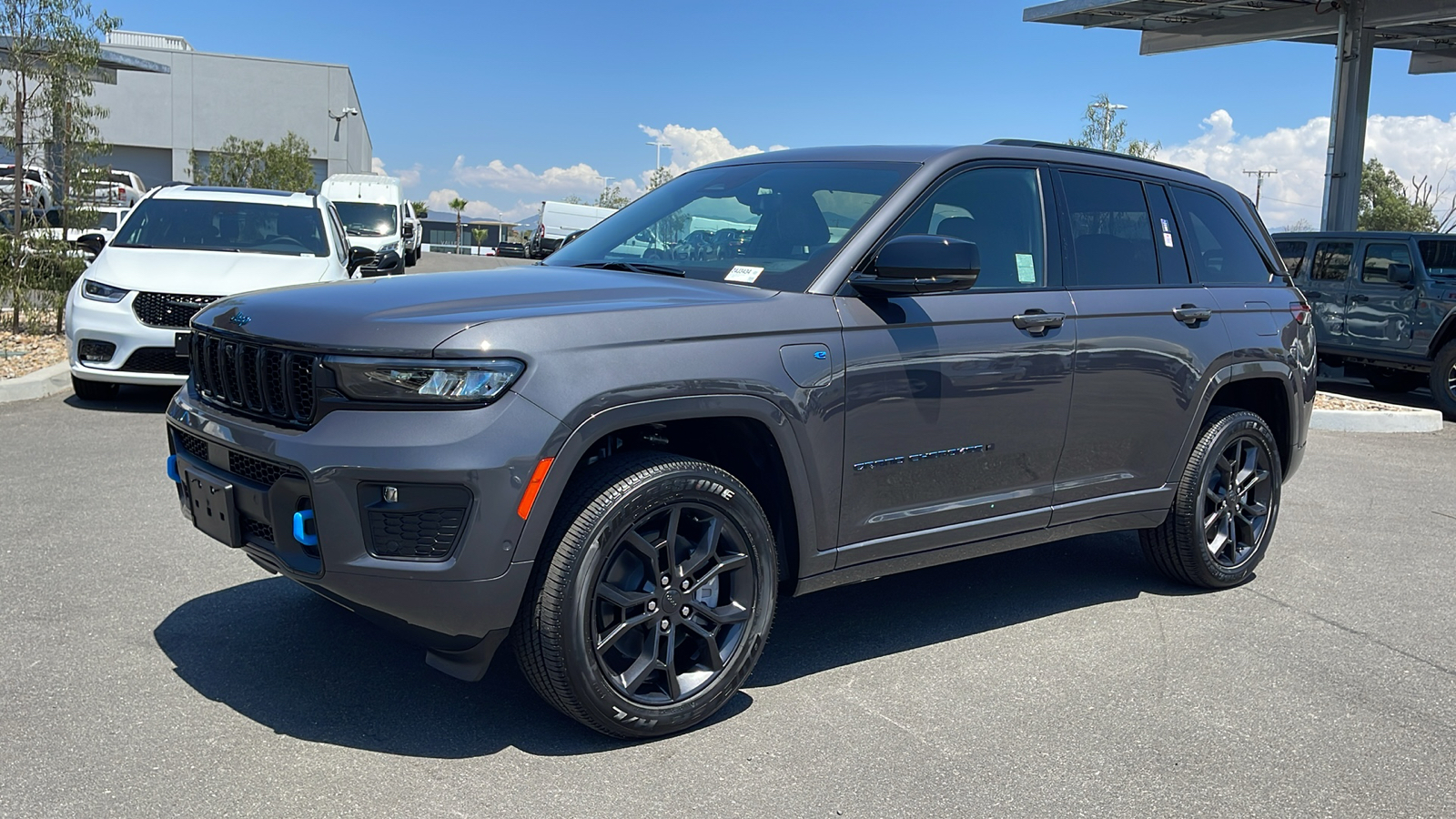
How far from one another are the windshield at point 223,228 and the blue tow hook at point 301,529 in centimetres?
708

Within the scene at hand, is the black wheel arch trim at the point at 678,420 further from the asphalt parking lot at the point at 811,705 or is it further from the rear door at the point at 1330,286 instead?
the rear door at the point at 1330,286

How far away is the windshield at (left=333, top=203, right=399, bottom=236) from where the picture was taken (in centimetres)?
2579

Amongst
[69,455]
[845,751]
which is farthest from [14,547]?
[845,751]

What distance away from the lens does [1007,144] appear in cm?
461

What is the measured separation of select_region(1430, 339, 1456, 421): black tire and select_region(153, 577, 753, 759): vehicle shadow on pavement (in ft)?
38.0

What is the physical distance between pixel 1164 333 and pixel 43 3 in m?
12.4

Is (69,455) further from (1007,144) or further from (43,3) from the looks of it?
(43,3)

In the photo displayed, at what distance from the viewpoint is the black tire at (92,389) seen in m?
9.06

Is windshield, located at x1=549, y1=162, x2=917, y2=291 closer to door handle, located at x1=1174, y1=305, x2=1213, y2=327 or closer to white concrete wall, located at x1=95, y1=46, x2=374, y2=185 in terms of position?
door handle, located at x1=1174, y1=305, x2=1213, y2=327

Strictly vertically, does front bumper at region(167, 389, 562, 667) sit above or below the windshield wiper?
below

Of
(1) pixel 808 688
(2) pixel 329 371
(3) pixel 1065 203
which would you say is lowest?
(1) pixel 808 688

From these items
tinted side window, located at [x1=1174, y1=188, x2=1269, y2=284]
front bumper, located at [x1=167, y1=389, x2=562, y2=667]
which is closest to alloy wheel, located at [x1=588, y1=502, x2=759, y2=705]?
front bumper, located at [x1=167, y1=389, x2=562, y2=667]

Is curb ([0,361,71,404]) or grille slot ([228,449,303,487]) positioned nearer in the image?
Result: grille slot ([228,449,303,487])

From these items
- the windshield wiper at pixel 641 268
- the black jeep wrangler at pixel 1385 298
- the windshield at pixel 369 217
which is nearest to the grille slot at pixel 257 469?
the windshield wiper at pixel 641 268
